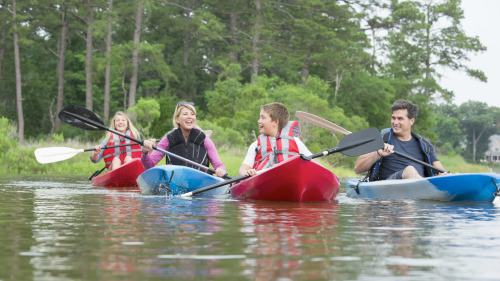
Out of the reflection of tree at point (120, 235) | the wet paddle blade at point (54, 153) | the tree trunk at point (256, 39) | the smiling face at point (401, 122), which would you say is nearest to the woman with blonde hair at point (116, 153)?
the wet paddle blade at point (54, 153)

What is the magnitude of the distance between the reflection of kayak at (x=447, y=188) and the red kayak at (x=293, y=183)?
2.30 feet

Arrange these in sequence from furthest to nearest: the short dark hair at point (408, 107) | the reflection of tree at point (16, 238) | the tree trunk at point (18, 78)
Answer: the tree trunk at point (18, 78)
the short dark hair at point (408, 107)
the reflection of tree at point (16, 238)

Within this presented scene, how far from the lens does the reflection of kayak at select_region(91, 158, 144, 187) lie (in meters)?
11.0

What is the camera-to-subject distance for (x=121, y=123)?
10.7 m

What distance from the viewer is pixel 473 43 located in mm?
41156

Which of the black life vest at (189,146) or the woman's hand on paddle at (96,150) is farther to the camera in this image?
the woman's hand on paddle at (96,150)

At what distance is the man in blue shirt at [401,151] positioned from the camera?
7988 mm

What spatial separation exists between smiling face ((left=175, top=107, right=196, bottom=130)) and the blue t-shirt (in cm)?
230

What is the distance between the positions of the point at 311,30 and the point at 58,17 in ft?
37.5

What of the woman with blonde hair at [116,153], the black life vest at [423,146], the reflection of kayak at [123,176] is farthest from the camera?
the woman with blonde hair at [116,153]

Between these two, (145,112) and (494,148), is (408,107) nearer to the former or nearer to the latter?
(145,112)

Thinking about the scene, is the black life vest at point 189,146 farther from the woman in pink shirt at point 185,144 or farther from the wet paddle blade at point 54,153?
the wet paddle blade at point 54,153

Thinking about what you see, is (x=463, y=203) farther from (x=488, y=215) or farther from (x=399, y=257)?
(x=399, y=257)

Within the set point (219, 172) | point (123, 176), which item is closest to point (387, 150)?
point (219, 172)
